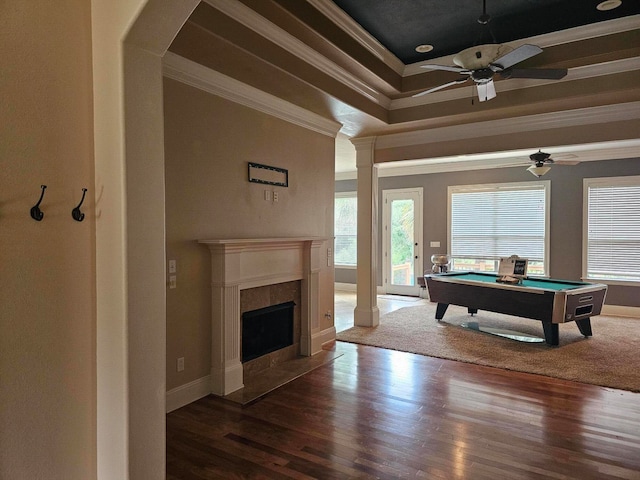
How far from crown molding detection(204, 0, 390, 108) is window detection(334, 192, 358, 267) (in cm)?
510

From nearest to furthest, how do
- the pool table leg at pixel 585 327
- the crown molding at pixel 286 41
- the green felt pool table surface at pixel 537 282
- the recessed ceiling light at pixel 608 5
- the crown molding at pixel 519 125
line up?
the crown molding at pixel 286 41, the recessed ceiling light at pixel 608 5, the crown molding at pixel 519 125, the green felt pool table surface at pixel 537 282, the pool table leg at pixel 585 327

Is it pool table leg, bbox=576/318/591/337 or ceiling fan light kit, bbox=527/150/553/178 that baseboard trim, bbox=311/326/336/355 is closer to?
pool table leg, bbox=576/318/591/337

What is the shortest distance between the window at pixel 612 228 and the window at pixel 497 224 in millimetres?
675

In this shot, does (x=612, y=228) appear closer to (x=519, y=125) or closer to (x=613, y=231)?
(x=613, y=231)

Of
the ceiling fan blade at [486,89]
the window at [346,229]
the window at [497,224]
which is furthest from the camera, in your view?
the window at [346,229]

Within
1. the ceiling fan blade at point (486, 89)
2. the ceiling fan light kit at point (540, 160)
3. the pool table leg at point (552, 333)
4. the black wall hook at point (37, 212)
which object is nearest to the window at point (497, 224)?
the ceiling fan light kit at point (540, 160)

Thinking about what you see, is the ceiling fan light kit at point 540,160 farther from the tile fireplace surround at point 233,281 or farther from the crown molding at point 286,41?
the tile fireplace surround at point 233,281

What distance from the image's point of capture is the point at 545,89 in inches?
176

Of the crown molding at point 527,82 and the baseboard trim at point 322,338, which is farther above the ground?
the crown molding at point 527,82

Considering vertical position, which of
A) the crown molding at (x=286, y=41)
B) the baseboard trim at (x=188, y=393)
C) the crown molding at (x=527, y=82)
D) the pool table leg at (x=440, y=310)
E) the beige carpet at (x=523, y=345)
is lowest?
the beige carpet at (x=523, y=345)

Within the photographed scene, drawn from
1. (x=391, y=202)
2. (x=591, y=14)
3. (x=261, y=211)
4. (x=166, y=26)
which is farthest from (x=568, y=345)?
(x=166, y=26)

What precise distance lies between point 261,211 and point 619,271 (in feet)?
21.4

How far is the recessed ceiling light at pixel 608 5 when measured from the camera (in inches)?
134

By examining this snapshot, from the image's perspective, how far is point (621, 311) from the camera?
7129 millimetres
